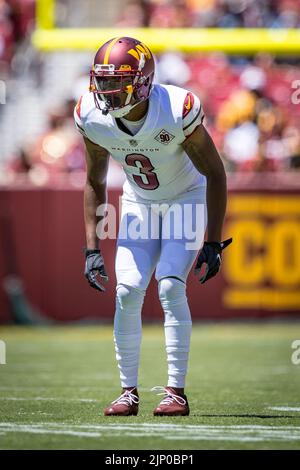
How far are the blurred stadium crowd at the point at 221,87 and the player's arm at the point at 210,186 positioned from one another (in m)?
5.61

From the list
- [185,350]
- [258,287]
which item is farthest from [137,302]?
[258,287]

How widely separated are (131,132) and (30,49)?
7619 mm

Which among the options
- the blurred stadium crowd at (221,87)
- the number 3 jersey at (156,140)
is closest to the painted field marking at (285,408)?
the number 3 jersey at (156,140)

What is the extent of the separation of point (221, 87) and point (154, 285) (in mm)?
2851

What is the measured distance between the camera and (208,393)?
19.3 feet

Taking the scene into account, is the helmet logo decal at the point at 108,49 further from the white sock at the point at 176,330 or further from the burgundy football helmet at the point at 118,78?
the white sock at the point at 176,330

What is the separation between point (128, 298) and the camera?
4.86m

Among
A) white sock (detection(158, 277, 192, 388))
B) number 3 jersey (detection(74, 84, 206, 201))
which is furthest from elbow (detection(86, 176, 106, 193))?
white sock (detection(158, 277, 192, 388))

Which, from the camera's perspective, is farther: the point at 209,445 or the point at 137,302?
the point at 137,302

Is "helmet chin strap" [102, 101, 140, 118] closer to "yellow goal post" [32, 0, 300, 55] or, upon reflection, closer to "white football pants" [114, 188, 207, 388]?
"white football pants" [114, 188, 207, 388]

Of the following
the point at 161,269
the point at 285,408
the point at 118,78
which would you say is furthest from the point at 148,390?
the point at 118,78

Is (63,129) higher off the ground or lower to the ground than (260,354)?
higher

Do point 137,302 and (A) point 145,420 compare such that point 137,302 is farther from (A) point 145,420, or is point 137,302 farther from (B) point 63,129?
(B) point 63,129

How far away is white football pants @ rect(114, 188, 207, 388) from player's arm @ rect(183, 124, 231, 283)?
4.2 inches
